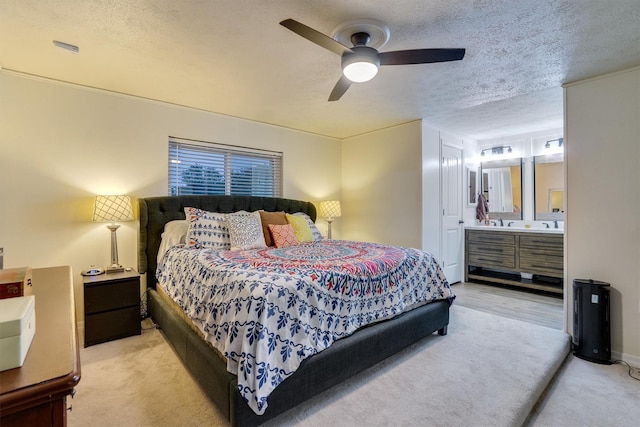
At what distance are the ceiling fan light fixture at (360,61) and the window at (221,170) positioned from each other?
2.40 metres

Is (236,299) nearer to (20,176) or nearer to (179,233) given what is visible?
(179,233)

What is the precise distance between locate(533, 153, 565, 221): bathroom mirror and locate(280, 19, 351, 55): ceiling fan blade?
4.30 m

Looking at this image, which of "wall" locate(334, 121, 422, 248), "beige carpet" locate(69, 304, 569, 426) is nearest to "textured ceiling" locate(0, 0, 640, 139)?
"wall" locate(334, 121, 422, 248)

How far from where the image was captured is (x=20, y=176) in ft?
8.74

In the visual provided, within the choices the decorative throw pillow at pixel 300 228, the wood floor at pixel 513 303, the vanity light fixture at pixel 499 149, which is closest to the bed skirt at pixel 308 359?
the wood floor at pixel 513 303

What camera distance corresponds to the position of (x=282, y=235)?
330cm

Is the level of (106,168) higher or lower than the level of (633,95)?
lower

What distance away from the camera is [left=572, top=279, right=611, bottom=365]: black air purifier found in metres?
2.45

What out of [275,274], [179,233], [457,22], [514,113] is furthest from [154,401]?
[514,113]

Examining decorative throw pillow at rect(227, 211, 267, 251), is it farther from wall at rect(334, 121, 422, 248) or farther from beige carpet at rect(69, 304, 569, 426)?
wall at rect(334, 121, 422, 248)

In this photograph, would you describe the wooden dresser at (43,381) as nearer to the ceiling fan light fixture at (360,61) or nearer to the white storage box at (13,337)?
the white storage box at (13,337)

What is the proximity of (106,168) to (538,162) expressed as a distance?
5.85 meters

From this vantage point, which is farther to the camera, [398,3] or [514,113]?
[514,113]

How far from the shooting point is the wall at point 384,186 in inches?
165
